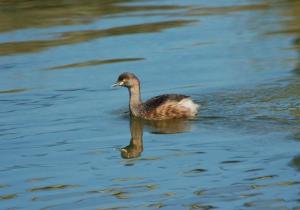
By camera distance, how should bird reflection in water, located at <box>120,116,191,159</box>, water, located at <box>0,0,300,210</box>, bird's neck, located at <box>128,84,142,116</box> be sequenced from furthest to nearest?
bird's neck, located at <box>128,84,142,116</box>, bird reflection in water, located at <box>120,116,191,159</box>, water, located at <box>0,0,300,210</box>

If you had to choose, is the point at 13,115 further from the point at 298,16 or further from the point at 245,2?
the point at 245,2

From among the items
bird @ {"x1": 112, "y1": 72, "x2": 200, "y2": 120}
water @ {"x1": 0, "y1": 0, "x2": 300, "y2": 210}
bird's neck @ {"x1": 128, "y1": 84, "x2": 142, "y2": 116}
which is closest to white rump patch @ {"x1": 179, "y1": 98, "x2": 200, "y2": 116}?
bird @ {"x1": 112, "y1": 72, "x2": 200, "y2": 120}

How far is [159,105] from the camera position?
45.3 ft

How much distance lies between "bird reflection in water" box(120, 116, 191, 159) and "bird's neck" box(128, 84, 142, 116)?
10 centimetres

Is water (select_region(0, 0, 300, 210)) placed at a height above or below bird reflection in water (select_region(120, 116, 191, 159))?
above

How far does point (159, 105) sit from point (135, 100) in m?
0.64

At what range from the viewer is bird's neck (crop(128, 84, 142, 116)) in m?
14.2

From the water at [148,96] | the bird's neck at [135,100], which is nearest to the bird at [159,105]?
the bird's neck at [135,100]

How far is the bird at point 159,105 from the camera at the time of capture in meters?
13.7

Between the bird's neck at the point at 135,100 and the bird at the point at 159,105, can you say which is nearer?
the bird at the point at 159,105

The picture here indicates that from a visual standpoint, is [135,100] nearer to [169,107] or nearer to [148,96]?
[169,107]

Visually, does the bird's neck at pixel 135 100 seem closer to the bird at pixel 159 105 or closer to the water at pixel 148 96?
the bird at pixel 159 105

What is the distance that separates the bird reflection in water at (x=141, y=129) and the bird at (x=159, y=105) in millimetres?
82

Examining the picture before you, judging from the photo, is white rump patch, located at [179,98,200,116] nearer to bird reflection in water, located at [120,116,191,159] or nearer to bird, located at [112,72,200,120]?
bird, located at [112,72,200,120]
